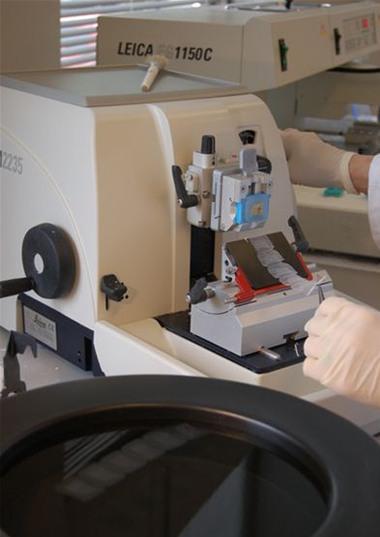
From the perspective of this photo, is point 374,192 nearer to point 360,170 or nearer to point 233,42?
point 360,170

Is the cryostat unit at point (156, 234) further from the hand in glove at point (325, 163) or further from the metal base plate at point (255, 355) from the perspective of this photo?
the hand in glove at point (325, 163)

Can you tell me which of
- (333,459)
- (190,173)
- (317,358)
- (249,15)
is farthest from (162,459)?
(249,15)

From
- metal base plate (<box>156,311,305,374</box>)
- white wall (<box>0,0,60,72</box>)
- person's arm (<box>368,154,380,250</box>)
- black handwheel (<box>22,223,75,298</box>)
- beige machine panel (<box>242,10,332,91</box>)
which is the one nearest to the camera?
metal base plate (<box>156,311,305,374</box>)

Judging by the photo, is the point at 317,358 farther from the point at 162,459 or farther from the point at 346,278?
the point at 346,278

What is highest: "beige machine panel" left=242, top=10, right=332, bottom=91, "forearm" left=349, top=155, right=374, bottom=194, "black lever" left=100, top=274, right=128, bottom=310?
"beige machine panel" left=242, top=10, right=332, bottom=91

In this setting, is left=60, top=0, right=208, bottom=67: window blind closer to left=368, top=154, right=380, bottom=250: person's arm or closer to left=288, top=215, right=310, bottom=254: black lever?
left=368, top=154, right=380, bottom=250: person's arm

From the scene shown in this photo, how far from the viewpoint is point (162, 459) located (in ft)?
2.41

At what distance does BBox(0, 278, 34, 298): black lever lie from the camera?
1.25 meters

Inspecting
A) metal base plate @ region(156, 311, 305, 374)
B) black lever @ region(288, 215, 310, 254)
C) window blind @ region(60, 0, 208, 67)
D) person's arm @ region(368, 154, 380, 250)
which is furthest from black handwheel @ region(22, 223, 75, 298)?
window blind @ region(60, 0, 208, 67)

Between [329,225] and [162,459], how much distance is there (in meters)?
1.24

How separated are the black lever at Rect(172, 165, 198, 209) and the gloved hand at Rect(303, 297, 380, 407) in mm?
304

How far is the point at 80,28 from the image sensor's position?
2.51m

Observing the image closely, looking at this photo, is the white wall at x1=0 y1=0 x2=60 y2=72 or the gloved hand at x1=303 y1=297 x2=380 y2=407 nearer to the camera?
the gloved hand at x1=303 y1=297 x2=380 y2=407

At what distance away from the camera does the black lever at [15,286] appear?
1246 millimetres
